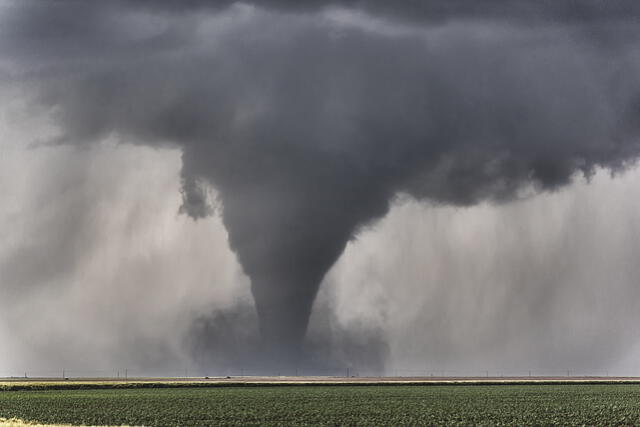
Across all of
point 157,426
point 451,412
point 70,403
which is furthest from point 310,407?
point 70,403

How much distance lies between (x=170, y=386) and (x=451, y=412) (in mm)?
78364

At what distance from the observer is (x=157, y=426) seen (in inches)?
2672

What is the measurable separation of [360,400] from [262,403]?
1460 centimetres

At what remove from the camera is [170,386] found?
14650 centimetres

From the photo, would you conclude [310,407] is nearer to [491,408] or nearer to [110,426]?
[491,408]

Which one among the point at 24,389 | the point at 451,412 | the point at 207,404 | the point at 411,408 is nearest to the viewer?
the point at 451,412

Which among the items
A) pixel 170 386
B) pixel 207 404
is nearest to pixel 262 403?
pixel 207 404

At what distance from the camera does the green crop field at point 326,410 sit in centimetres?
7369

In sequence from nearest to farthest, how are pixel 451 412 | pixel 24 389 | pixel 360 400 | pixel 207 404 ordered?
pixel 451 412, pixel 207 404, pixel 360 400, pixel 24 389

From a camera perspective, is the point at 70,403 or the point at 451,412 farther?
the point at 70,403

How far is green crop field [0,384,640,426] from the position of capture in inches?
2901

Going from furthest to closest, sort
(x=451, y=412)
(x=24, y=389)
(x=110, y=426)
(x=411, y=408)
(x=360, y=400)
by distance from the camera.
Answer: (x=24, y=389), (x=360, y=400), (x=411, y=408), (x=451, y=412), (x=110, y=426)

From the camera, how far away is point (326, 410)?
85.6 meters

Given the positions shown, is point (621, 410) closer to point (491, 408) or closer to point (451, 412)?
point (491, 408)
